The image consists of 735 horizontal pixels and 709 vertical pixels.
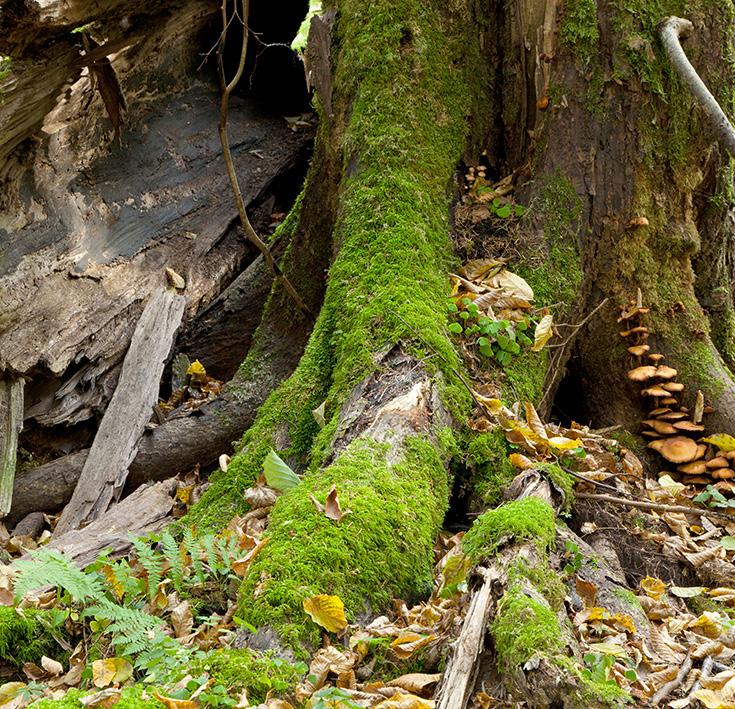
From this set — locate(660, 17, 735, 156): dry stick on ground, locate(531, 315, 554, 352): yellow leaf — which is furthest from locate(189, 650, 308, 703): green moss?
locate(660, 17, 735, 156): dry stick on ground

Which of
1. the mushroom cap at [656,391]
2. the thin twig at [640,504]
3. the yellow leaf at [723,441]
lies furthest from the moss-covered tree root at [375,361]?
the yellow leaf at [723,441]

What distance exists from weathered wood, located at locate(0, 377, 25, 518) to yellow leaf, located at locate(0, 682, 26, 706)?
2.77 m

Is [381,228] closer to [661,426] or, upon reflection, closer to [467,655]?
[661,426]

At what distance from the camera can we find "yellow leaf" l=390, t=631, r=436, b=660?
2713mm

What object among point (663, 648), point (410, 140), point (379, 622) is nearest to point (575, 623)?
point (663, 648)

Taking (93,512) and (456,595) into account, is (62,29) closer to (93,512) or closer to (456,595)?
(93,512)

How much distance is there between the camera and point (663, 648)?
10.2 ft

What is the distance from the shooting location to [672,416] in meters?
5.00

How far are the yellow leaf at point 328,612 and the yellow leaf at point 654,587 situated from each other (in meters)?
1.80

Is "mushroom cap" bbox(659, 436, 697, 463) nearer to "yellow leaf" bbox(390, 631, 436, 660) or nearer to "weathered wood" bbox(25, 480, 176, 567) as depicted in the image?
"yellow leaf" bbox(390, 631, 436, 660)

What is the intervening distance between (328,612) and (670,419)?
322 centimetres

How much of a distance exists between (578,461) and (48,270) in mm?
4306

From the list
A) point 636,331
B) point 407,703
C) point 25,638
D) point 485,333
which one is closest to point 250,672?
point 407,703

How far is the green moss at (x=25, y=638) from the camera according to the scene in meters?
3.08
